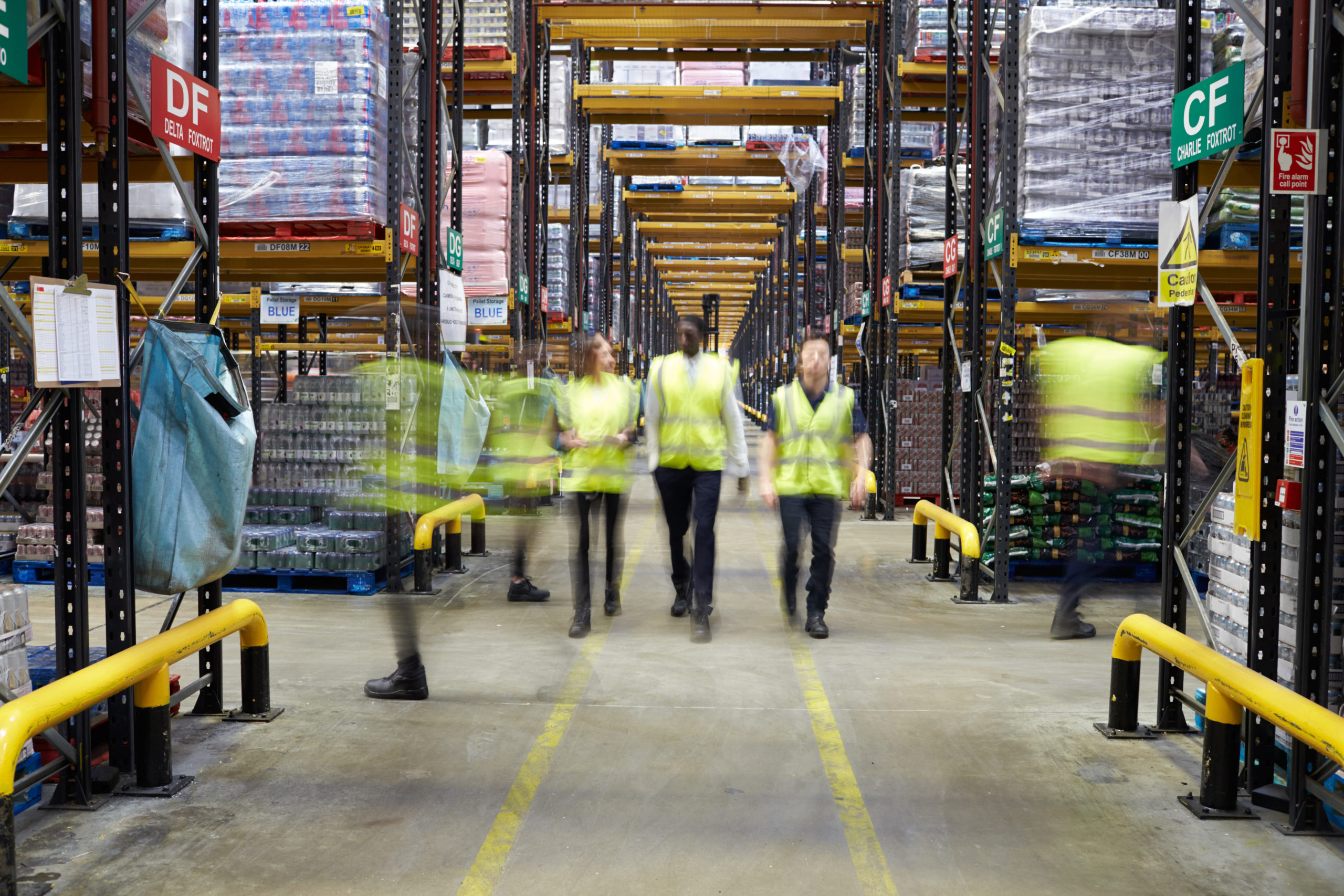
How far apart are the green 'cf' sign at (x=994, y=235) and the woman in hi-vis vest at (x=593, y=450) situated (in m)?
3.42

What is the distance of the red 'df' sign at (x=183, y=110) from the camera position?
463cm

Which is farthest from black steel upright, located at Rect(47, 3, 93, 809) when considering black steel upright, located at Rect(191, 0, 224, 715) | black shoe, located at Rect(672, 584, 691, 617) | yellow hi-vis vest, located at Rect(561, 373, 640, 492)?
black shoe, located at Rect(672, 584, 691, 617)

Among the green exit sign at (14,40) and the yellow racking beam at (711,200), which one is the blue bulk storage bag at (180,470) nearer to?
the green exit sign at (14,40)

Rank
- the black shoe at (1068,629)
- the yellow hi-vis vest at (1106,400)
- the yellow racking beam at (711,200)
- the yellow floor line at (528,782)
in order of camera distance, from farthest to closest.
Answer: the yellow racking beam at (711,200), the black shoe at (1068,629), the yellow hi-vis vest at (1106,400), the yellow floor line at (528,782)

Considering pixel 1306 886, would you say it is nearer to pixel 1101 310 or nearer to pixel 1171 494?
pixel 1171 494

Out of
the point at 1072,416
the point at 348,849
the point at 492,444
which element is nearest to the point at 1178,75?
the point at 1072,416

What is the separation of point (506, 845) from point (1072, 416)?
449cm

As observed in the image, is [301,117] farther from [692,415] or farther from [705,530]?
[705,530]

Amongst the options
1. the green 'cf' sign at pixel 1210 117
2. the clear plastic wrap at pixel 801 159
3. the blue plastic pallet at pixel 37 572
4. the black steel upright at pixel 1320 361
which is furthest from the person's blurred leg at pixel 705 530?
the clear plastic wrap at pixel 801 159

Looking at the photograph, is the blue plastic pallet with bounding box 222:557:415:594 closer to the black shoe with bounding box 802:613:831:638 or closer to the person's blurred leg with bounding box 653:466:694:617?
the person's blurred leg with bounding box 653:466:694:617

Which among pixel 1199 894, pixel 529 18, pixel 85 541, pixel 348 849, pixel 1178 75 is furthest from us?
pixel 529 18

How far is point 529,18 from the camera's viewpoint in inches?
563

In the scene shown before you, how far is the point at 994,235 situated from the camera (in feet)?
29.3

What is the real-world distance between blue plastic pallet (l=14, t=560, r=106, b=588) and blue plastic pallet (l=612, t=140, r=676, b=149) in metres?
14.9
